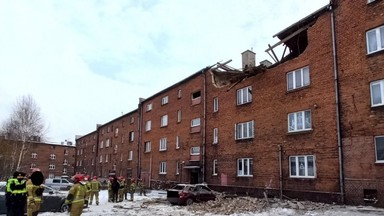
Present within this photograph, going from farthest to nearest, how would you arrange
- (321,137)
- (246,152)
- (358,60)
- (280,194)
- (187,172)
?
(187,172) → (246,152) → (280,194) → (321,137) → (358,60)

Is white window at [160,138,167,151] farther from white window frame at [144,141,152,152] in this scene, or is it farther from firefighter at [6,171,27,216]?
firefighter at [6,171,27,216]

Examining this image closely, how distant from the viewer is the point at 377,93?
50.8ft

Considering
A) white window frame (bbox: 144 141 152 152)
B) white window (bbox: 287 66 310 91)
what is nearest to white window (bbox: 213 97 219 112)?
white window (bbox: 287 66 310 91)

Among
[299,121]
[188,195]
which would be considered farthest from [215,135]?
[299,121]

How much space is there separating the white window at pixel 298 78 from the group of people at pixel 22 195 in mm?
14944

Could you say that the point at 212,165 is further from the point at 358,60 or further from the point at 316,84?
the point at 358,60

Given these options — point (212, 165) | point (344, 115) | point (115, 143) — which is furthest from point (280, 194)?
point (115, 143)

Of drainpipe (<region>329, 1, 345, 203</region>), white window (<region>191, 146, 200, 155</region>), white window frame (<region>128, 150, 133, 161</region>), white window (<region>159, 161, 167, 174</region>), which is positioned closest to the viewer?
drainpipe (<region>329, 1, 345, 203</region>)

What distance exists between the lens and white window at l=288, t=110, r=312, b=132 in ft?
61.4

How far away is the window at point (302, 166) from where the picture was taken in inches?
711

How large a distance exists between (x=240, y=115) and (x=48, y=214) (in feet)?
46.3

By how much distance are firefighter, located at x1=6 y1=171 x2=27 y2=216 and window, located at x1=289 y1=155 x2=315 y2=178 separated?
14018mm

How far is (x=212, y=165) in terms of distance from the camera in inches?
1030

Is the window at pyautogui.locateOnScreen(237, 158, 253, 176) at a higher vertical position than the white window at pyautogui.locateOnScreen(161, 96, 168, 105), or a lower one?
lower
